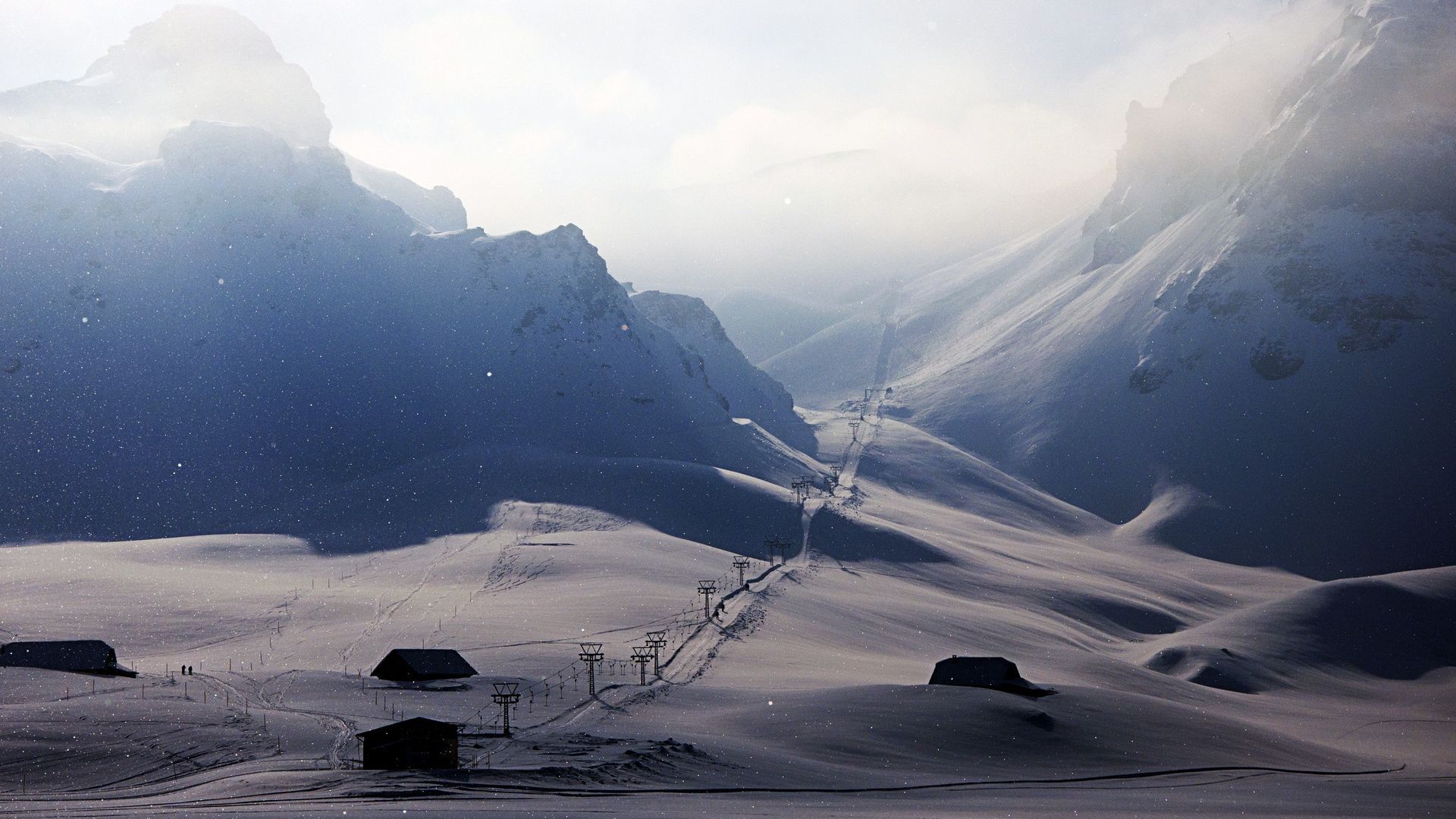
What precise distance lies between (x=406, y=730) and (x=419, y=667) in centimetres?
2740

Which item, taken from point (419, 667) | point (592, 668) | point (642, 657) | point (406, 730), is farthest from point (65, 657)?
point (406, 730)

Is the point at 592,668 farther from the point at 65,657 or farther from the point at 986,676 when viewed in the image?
the point at 65,657

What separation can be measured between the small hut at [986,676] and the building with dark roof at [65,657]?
2230 inches

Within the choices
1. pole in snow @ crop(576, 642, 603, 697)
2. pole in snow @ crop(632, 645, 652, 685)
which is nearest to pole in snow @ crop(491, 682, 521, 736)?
pole in snow @ crop(576, 642, 603, 697)

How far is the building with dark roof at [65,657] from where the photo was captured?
8581cm

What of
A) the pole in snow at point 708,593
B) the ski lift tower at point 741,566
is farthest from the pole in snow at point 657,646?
the ski lift tower at point 741,566

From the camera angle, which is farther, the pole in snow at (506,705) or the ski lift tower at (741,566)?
the ski lift tower at (741,566)

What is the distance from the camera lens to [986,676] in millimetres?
86688

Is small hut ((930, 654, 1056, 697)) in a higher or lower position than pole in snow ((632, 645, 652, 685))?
lower

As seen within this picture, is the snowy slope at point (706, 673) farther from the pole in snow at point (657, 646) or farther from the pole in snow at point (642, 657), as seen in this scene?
the pole in snow at point (657, 646)

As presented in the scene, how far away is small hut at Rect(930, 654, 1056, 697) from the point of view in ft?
282

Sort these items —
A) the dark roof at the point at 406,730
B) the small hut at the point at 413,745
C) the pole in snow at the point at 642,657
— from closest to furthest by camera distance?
the small hut at the point at 413,745 → the dark roof at the point at 406,730 → the pole in snow at the point at 642,657

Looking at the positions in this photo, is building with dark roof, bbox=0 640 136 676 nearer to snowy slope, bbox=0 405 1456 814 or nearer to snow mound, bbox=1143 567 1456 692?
snowy slope, bbox=0 405 1456 814

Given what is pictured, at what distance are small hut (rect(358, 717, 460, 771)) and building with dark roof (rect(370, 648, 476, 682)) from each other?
2634 cm
